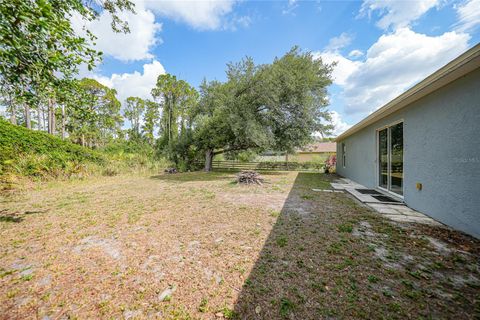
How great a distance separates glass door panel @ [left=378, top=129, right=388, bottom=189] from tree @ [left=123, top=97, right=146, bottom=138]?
29.5 m

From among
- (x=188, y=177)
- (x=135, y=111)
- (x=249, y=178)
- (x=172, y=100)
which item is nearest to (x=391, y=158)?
(x=249, y=178)

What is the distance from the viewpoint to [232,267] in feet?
6.66

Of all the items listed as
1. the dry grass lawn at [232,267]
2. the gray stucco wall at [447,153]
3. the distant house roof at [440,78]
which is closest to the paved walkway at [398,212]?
the gray stucco wall at [447,153]

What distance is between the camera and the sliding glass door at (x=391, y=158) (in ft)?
15.8

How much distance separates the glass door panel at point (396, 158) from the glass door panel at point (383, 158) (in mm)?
299

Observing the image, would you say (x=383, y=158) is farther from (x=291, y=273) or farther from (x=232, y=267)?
(x=232, y=267)

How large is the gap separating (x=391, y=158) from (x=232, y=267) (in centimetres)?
574

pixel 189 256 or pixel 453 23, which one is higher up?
pixel 453 23

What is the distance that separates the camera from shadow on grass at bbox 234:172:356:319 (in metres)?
1.47

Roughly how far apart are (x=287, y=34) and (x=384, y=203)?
8.69 meters

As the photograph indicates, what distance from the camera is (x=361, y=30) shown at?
674cm

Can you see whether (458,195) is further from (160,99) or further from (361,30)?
(160,99)

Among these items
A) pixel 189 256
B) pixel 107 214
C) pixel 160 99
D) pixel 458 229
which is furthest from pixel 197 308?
pixel 160 99

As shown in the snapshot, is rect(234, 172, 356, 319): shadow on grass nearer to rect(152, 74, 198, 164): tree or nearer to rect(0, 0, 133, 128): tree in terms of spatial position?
rect(0, 0, 133, 128): tree
